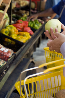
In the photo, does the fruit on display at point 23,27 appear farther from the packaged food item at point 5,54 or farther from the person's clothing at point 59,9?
the packaged food item at point 5,54

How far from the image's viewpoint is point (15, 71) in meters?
1.96

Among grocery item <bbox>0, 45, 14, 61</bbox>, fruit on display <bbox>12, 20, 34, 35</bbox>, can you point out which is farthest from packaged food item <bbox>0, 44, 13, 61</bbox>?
fruit on display <bbox>12, 20, 34, 35</bbox>

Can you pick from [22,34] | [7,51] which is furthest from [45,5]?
[7,51]

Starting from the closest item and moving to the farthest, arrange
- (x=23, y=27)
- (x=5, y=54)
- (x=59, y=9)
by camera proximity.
→ (x=5, y=54), (x=23, y=27), (x=59, y=9)

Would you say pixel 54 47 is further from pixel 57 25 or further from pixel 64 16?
pixel 64 16

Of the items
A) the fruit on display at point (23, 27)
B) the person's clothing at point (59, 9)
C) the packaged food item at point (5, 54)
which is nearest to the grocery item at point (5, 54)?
the packaged food item at point (5, 54)

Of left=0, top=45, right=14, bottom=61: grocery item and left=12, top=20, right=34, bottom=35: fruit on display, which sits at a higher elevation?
left=0, top=45, right=14, bottom=61: grocery item

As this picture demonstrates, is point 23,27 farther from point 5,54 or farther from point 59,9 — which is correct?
point 5,54

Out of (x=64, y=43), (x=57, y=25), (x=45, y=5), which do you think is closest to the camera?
(x=64, y=43)

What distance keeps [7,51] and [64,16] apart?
2.05 metres

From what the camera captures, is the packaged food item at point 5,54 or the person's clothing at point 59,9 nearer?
the packaged food item at point 5,54

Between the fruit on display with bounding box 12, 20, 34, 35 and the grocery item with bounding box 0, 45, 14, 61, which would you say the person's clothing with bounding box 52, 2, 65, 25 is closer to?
the fruit on display with bounding box 12, 20, 34, 35

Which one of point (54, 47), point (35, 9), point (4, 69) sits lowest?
point (35, 9)

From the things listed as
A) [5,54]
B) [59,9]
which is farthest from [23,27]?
[5,54]
